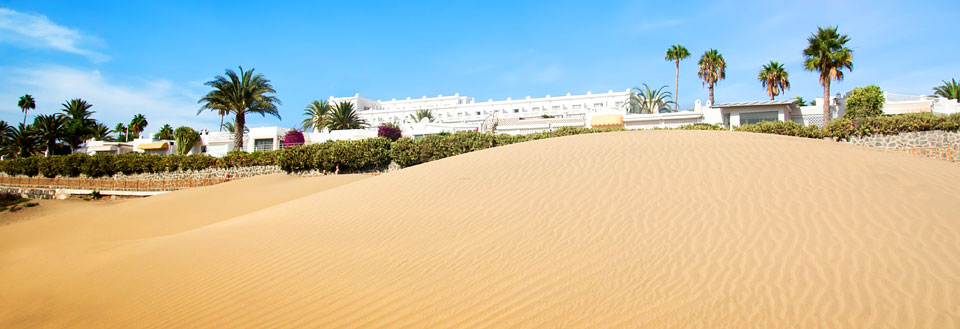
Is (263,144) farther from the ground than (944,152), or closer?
farther from the ground

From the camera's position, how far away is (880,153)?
30.1ft

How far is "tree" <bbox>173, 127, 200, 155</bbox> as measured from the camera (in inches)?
1674

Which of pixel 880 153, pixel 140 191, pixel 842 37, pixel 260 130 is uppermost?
pixel 842 37

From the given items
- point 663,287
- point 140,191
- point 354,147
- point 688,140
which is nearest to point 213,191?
point 354,147

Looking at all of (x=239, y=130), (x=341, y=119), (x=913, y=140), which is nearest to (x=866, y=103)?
(x=913, y=140)

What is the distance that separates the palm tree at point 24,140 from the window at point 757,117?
231 ft

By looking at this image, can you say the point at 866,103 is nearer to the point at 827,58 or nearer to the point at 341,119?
the point at 827,58

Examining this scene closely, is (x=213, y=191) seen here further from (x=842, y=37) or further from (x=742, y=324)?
(x=842, y=37)

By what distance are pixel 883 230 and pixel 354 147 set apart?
24.1 meters

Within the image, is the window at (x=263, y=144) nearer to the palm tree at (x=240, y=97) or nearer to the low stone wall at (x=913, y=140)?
the palm tree at (x=240, y=97)

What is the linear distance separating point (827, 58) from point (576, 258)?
3225cm

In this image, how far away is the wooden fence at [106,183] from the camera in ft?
92.9

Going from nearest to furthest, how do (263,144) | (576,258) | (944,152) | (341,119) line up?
(576,258), (944,152), (263,144), (341,119)

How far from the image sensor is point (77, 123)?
53.5 metres
